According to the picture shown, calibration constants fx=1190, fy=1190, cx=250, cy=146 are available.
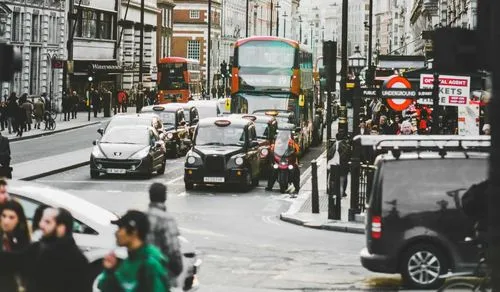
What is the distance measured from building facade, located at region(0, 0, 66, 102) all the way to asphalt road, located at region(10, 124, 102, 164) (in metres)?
6.99

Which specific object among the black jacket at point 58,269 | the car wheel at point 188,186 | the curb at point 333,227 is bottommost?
the curb at point 333,227

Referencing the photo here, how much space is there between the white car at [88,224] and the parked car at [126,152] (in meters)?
19.4

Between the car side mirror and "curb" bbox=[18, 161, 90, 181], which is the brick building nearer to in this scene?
"curb" bbox=[18, 161, 90, 181]

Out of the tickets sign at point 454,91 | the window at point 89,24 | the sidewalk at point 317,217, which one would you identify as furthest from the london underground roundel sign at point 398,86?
the window at point 89,24

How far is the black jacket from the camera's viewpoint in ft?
29.6

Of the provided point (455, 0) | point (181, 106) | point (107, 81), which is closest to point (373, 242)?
point (181, 106)

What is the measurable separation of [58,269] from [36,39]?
5810cm

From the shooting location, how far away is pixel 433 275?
15133 mm

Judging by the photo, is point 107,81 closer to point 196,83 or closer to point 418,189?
point 196,83

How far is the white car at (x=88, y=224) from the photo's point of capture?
1219cm

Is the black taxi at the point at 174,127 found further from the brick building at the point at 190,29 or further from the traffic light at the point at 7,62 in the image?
the brick building at the point at 190,29

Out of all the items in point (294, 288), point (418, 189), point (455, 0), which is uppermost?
point (455, 0)

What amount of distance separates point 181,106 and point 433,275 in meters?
30.8

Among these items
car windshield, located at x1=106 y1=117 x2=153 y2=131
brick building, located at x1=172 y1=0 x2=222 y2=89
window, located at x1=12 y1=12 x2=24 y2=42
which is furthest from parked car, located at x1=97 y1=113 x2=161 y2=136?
brick building, located at x1=172 y1=0 x2=222 y2=89
